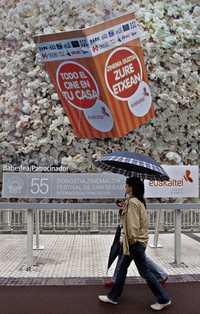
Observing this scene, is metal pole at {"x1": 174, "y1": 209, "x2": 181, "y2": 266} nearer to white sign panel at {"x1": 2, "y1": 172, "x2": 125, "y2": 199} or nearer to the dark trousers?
white sign panel at {"x1": 2, "y1": 172, "x2": 125, "y2": 199}

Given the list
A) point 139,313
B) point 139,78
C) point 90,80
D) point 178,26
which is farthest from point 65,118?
point 139,313

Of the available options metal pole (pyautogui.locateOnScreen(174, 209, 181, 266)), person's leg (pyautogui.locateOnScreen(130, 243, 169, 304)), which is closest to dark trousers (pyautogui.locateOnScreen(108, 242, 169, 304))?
person's leg (pyautogui.locateOnScreen(130, 243, 169, 304))

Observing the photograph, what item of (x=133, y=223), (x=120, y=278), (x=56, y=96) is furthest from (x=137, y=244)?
(x=56, y=96)

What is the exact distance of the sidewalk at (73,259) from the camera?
644 centimetres

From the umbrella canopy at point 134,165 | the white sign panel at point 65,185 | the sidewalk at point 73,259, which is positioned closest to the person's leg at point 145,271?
the umbrella canopy at point 134,165

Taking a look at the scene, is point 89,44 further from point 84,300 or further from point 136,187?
point 84,300

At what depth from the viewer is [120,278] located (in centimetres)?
507

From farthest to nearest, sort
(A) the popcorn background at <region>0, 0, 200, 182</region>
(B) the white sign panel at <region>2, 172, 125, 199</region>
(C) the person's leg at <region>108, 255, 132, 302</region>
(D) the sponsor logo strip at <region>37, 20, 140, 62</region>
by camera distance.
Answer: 1. (A) the popcorn background at <region>0, 0, 200, 182</region>
2. (D) the sponsor logo strip at <region>37, 20, 140, 62</region>
3. (B) the white sign panel at <region>2, 172, 125, 199</region>
4. (C) the person's leg at <region>108, 255, 132, 302</region>

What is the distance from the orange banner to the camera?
1119cm

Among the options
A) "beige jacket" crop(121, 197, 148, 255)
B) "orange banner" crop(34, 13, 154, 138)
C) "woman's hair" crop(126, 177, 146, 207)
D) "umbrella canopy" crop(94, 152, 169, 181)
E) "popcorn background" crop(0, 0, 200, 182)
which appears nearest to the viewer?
"beige jacket" crop(121, 197, 148, 255)

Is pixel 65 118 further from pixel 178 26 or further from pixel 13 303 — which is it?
pixel 13 303

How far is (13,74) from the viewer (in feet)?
39.9

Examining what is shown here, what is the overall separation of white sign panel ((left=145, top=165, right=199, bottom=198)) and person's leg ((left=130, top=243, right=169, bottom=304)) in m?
2.72

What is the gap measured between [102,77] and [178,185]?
469cm
